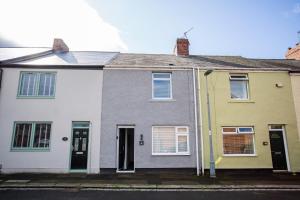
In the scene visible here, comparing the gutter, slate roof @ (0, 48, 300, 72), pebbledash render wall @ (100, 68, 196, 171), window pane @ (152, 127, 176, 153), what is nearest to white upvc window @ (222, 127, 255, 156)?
pebbledash render wall @ (100, 68, 196, 171)

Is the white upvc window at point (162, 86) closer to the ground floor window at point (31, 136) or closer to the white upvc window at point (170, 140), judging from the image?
the white upvc window at point (170, 140)

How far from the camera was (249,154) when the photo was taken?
11875 mm

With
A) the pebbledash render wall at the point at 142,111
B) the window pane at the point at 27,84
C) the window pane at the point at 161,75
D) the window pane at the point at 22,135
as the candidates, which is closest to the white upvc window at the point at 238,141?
the pebbledash render wall at the point at 142,111

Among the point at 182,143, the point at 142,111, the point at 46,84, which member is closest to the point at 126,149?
the point at 142,111

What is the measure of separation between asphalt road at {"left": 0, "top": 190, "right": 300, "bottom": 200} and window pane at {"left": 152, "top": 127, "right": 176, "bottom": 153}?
378 cm

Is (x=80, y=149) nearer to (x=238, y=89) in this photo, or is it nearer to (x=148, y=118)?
(x=148, y=118)

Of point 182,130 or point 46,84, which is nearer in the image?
point 182,130

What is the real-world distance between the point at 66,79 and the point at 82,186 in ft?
20.3

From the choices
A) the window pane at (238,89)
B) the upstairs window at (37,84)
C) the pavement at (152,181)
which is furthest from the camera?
the window pane at (238,89)

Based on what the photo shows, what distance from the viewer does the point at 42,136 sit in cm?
1151

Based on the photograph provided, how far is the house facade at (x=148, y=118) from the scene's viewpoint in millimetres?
11508

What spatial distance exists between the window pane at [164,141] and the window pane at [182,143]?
276mm

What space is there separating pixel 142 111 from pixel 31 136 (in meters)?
6.00

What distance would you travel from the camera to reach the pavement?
8477 millimetres
